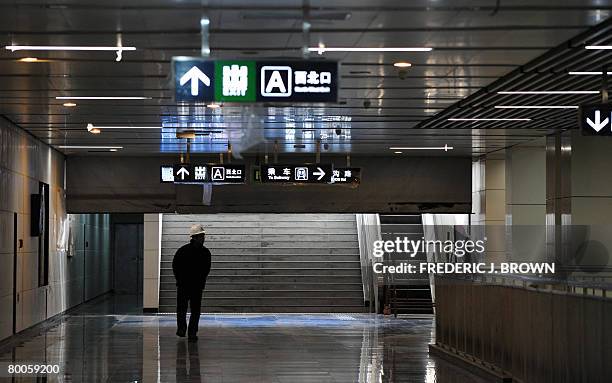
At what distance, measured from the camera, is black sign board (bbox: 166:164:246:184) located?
1950 cm

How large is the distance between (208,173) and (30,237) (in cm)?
322

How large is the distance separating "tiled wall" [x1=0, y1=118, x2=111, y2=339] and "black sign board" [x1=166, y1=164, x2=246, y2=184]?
2.54m

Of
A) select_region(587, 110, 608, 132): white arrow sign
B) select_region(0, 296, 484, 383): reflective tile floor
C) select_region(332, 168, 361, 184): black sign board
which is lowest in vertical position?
select_region(0, 296, 484, 383): reflective tile floor

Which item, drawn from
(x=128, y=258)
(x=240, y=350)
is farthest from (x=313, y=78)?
(x=128, y=258)

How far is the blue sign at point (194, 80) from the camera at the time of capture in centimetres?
780

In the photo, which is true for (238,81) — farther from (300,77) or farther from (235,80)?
(300,77)

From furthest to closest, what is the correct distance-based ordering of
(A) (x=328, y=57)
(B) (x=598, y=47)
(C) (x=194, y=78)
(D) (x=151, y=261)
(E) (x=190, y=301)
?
(D) (x=151, y=261)
(E) (x=190, y=301)
(A) (x=328, y=57)
(B) (x=598, y=47)
(C) (x=194, y=78)

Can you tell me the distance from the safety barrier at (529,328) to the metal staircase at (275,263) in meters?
11.6

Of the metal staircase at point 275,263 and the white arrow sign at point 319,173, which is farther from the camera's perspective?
the metal staircase at point 275,263

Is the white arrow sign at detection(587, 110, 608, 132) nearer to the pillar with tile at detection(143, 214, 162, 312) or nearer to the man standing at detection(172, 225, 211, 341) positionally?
the man standing at detection(172, 225, 211, 341)

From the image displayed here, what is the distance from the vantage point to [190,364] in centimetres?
1320

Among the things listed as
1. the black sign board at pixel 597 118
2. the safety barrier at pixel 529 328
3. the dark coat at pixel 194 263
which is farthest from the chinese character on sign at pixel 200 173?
the black sign board at pixel 597 118

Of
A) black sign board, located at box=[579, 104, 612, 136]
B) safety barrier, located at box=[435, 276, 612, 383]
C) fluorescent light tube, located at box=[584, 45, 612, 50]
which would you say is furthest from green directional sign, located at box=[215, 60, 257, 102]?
fluorescent light tube, located at box=[584, 45, 612, 50]

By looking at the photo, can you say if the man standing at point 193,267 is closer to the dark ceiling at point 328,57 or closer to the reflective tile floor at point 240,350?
the reflective tile floor at point 240,350
